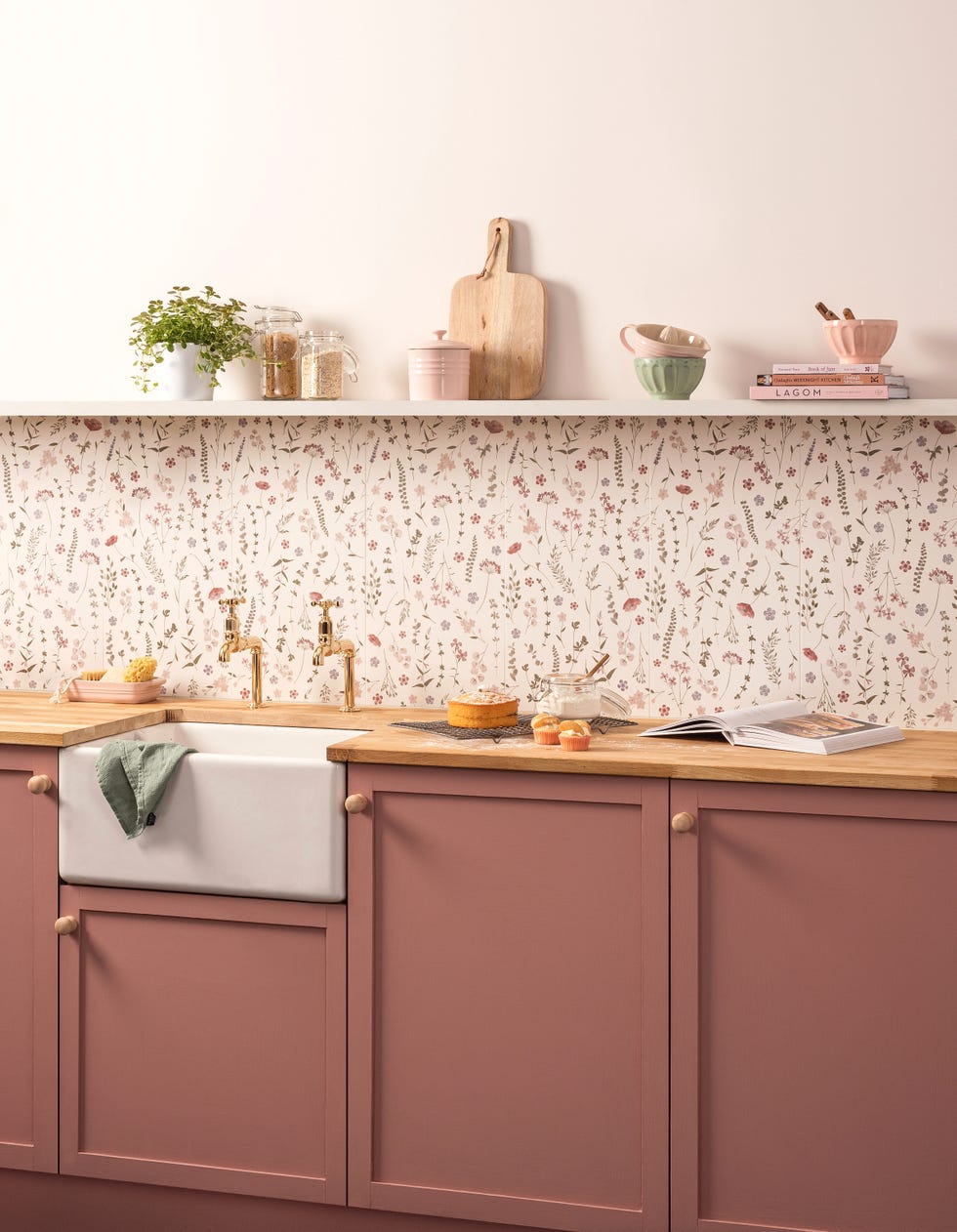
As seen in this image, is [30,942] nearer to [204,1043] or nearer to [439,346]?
[204,1043]

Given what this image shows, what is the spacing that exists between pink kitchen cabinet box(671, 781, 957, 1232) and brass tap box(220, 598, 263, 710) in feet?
3.41

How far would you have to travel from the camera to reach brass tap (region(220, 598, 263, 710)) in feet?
9.38

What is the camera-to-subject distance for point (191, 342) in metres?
2.86

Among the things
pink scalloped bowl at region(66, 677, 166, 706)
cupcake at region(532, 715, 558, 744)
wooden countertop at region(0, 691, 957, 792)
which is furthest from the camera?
pink scalloped bowl at region(66, 677, 166, 706)

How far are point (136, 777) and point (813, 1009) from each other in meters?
1.25

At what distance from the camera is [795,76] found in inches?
105

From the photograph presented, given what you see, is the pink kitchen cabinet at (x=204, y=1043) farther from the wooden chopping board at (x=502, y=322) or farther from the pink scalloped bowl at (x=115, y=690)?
the wooden chopping board at (x=502, y=322)

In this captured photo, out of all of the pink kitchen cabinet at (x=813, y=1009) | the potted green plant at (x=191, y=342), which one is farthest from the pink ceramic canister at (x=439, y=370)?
the pink kitchen cabinet at (x=813, y=1009)

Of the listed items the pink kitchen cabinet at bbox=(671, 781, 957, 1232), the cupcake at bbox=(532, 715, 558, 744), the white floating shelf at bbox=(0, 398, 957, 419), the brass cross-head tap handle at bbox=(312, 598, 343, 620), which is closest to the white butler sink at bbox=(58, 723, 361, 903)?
the cupcake at bbox=(532, 715, 558, 744)

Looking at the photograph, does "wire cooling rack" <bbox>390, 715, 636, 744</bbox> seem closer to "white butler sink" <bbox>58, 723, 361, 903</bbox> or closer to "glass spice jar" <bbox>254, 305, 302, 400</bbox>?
"white butler sink" <bbox>58, 723, 361, 903</bbox>

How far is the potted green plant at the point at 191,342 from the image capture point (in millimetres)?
2854

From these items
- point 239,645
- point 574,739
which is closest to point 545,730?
point 574,739

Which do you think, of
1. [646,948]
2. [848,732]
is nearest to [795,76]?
[848,732]

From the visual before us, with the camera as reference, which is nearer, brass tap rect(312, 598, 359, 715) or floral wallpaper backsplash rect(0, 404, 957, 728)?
floral wallpaper backsplash rect(0, 404, 957, 728)
